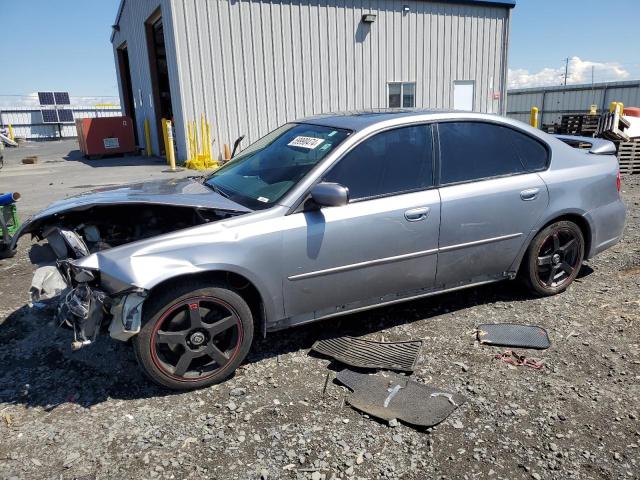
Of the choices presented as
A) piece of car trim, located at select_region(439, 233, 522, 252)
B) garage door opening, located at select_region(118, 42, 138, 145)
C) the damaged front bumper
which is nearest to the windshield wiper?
the damaged front bumper

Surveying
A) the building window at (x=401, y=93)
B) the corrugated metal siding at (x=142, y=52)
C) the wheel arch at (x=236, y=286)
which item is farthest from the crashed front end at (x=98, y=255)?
the building window at (x=401, y=93)

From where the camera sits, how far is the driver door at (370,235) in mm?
3186

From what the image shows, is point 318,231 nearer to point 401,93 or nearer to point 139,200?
point 139,200

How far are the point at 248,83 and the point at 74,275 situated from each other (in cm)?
1210

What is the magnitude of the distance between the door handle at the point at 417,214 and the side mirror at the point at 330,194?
551 mm

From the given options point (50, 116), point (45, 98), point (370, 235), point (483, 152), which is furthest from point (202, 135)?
point (45, 98)

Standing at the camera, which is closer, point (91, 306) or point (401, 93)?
point (91, 306)

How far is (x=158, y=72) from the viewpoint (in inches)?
651

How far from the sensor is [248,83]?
1406 cm

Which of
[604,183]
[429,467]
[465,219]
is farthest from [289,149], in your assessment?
[604,183]

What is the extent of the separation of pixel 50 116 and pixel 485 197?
41.5 metres

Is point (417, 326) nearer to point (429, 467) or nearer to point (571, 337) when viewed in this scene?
point (571, 337)

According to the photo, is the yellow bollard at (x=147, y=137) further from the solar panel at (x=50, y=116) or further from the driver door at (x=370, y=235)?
the solar panel at (x=50, y=116)

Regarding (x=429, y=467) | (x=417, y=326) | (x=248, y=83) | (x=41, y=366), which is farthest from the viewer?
(x=248, y=83)
